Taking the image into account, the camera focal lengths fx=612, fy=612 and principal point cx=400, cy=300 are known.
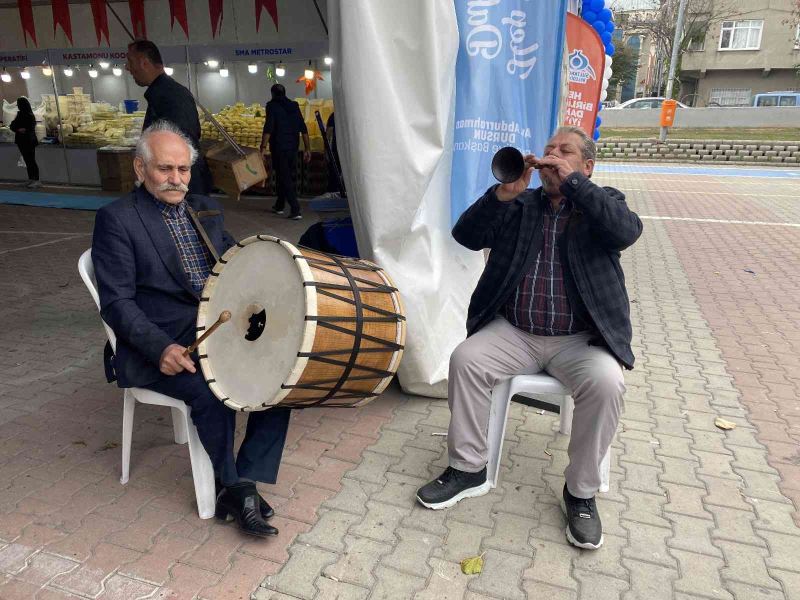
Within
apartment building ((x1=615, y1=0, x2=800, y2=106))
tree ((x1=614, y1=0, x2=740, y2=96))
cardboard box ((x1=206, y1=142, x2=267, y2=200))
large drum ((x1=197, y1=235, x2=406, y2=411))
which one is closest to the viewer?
large drum ((x1=197, y1=235, x2=406, y2=411))

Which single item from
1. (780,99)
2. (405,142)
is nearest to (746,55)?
(780,99)

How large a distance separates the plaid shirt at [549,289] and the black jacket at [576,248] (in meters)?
0.03

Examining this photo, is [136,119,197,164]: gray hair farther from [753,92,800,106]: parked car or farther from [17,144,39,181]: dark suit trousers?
[753,92,800,106]: parked car

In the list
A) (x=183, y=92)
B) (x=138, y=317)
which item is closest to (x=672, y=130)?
(x=183, y=92)

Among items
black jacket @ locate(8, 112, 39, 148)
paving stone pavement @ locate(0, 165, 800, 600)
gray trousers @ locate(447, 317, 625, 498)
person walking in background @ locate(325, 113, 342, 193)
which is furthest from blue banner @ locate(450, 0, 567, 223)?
black jacket @ locate(8, 112, 39, 148)

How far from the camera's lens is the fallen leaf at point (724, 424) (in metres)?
3.11

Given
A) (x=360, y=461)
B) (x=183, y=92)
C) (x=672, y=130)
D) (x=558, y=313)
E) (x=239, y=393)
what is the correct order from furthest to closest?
(x=672, y=130) → (x=183, y=92) → (x=360, y=461) → (x=558, y=313) → (x=239, y=393)

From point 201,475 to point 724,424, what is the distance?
2543mm

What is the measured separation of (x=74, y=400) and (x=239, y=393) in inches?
69.3

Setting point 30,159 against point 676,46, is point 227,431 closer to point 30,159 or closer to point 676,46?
point 30,159

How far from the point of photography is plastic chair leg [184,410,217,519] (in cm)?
229

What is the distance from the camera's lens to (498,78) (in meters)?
3.21

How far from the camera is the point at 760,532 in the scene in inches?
90.8

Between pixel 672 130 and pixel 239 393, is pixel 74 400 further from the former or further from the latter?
pixel 672 130
